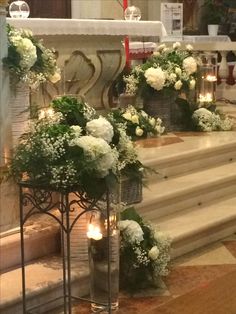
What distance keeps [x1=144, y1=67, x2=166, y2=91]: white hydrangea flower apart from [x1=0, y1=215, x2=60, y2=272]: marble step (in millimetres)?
2022

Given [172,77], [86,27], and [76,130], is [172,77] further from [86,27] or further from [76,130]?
[76,130]

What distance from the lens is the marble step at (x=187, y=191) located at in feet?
13.8

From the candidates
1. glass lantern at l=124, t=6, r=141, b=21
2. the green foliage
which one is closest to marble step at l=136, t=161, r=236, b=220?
glass lantern at l=124, t=6, r=141, b=21

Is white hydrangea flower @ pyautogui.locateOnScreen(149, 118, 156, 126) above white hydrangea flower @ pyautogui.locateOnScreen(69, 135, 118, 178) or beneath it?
beneath

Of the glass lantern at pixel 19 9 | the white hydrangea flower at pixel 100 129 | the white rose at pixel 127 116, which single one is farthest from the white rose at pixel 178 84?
the white hydrangea flower at pixel 100 129

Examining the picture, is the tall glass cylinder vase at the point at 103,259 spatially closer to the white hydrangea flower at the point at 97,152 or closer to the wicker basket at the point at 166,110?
the white hydrangea flower at the point at 97,152

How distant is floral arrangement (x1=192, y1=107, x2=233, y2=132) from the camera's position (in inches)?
225

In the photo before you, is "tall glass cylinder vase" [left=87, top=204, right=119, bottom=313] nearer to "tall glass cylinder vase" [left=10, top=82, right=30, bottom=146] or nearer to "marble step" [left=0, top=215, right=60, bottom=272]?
"marble step" [left=0, top=215, right=60, bottom=272]

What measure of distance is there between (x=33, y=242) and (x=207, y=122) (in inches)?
107

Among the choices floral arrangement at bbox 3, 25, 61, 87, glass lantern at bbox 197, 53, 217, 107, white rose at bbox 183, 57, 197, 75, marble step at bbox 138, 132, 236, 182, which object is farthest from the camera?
glass lantern at bbox 197, 53, 217, 107

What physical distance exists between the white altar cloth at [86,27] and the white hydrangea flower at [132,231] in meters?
1.76

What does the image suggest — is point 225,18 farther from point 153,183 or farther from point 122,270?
point 122,270

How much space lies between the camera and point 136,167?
3.75 metres

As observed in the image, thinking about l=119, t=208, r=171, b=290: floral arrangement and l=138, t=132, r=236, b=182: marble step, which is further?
l=138, t=132, r=236, b=182: marble step
